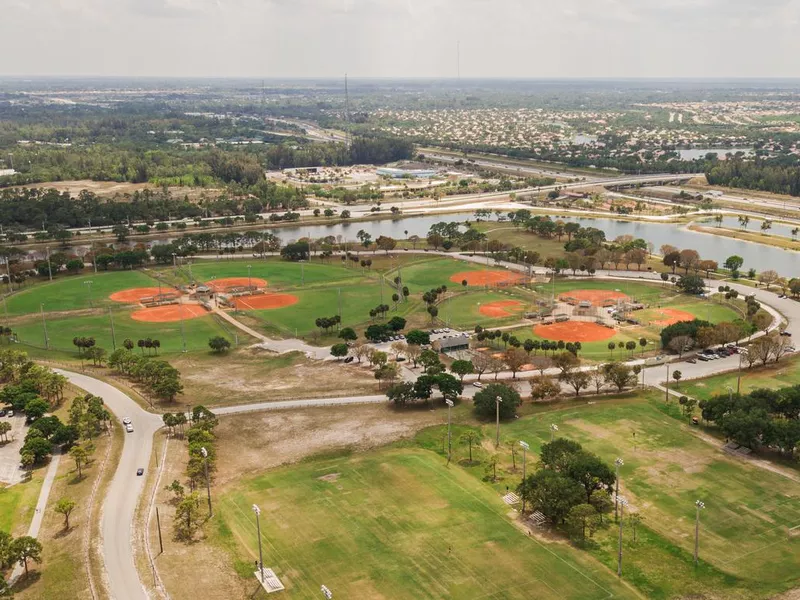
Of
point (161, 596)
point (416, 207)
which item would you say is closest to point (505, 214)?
point (416, 207)

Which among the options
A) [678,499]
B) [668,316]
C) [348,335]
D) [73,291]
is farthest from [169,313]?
[678,499]

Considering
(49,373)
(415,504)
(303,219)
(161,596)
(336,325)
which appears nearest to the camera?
(161,596)

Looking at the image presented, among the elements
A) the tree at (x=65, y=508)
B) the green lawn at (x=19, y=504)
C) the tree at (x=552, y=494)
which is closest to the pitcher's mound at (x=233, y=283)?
the green lawn at (x=19, y=504)

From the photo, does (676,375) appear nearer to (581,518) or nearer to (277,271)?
(581,518)

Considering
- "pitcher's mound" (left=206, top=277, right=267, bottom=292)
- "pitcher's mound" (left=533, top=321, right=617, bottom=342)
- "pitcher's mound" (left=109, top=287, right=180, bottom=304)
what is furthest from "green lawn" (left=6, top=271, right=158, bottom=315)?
"pitcher's mound" (left=533, top=321, right=617, bottom=342)

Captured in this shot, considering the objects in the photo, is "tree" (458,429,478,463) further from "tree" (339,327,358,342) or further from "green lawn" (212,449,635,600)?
"tree" (339,327,358,342)

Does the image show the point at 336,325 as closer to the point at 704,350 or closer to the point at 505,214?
the point at 704,350

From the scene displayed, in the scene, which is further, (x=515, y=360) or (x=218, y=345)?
(x=218, y=345)
